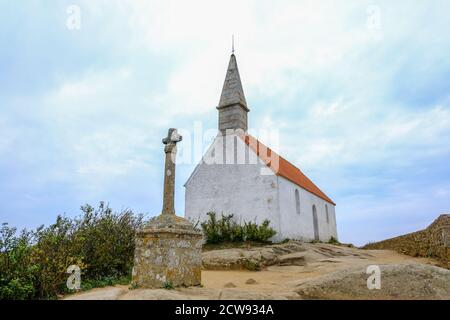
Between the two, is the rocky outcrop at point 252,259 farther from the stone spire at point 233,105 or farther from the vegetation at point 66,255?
the stone spire at point 233,105

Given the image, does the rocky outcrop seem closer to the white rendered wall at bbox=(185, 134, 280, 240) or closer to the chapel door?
the white rendered wall at bbox=(185, 134, 280, 240)

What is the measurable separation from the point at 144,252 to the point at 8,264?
8.71 ft

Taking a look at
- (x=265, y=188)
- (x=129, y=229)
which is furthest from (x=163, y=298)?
(x=265, y=188)

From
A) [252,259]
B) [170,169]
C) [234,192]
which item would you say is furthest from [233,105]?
[170,169]

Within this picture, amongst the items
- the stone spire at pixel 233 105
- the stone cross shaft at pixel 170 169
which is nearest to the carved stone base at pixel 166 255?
the stone cross shaft at pixel 170 169

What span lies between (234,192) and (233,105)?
21.1 feet

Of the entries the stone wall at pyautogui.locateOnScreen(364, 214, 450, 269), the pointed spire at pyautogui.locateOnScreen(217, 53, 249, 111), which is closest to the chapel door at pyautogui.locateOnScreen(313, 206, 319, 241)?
the stone wall at pyautogui.locateOnScreen(364, 214, 450, 269)

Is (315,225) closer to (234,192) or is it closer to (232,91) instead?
(234,192)

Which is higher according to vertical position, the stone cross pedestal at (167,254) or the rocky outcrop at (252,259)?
the stone cross pedestal at (167,254)

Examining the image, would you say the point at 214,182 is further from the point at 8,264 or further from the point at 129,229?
the point at 8,264

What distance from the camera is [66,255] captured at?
22.7ft

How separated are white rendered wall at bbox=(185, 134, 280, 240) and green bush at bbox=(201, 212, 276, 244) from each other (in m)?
0.76

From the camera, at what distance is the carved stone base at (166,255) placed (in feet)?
19.1

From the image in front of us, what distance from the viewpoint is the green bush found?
16938 millimetres
